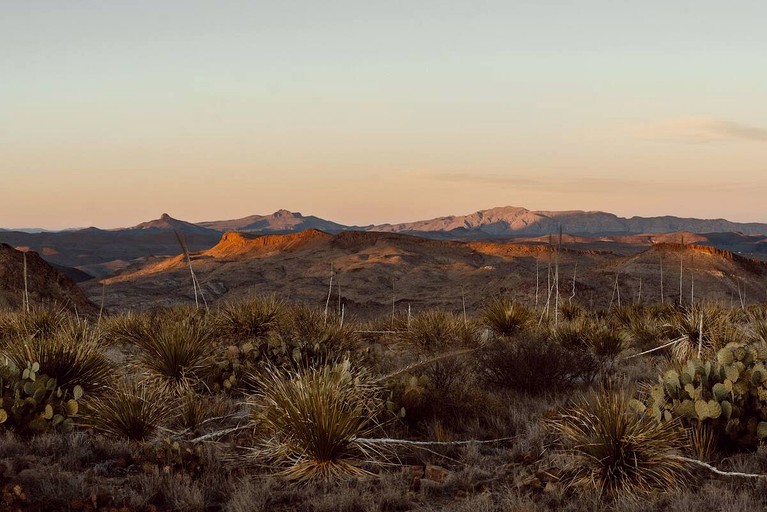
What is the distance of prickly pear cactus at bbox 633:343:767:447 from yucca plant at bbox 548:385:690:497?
0.38 m

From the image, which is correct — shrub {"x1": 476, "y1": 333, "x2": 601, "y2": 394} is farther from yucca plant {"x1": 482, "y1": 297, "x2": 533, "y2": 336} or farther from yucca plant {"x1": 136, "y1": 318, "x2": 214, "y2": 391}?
yucca plant {"x1": 482, "y1": 297, "x2": 533, "y2": 336}

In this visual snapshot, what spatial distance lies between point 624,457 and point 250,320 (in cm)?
805

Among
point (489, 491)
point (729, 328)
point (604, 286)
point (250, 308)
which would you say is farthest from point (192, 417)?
point (604, 286)

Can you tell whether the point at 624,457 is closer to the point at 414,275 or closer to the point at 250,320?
the point at 250,320

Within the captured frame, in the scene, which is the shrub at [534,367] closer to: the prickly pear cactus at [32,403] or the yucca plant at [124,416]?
the yucca plant at [124,416]

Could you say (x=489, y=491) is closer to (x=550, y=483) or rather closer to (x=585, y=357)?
(x=550, y=483)

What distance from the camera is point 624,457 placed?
5461 mm

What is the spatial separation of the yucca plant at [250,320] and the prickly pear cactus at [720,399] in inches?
289

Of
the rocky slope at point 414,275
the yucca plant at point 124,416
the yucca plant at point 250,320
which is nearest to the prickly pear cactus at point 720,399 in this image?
the yucca plant at point 124,416

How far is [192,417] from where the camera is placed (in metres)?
7.24

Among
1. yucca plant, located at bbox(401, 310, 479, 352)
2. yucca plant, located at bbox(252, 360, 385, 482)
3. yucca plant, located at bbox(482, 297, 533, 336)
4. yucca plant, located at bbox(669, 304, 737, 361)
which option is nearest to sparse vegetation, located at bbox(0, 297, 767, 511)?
yucca plant, located at bbox(252, 360, 385, 482)

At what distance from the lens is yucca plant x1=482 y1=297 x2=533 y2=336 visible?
553 inches

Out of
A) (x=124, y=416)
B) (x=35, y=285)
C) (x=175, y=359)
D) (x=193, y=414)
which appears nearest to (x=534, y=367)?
(x=193, y=414)

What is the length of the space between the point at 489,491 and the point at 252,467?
6.84 ft
